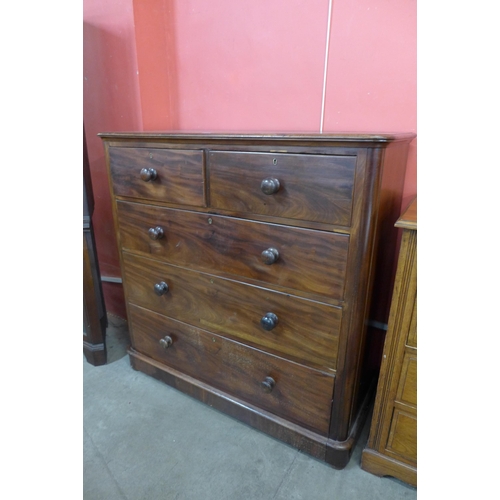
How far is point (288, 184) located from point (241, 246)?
10.2 inches

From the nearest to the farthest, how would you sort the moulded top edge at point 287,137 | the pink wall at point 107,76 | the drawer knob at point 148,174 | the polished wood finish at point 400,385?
the moulded top edge at point 287,137
the polished wood finish at point 400,385
the drawer knob at point 148,174
the pink wall at point 107,76

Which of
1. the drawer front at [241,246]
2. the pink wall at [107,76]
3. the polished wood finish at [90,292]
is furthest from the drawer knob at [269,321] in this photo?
the pink wall at [107,76]

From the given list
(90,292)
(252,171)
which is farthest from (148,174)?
(90,292)

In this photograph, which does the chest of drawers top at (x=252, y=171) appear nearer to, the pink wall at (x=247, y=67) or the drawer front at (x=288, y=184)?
the drawer front at (x=288, y=184)

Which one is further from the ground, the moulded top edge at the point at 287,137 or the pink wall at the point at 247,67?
the pink wall at the point at 247,67

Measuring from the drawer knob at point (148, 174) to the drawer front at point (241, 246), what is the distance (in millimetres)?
113

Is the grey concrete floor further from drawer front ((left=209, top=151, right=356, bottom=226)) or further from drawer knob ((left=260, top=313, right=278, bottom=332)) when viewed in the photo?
drawer front ((left=209, top=151, right=356, bottom=226))

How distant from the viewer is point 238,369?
1.24 meters

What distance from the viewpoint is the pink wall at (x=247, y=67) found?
3.72 feet

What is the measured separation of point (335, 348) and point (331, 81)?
3.09 feet

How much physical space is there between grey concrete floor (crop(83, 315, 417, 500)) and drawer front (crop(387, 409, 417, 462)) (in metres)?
0.14

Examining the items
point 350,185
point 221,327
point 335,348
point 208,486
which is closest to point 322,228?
point 350,185
